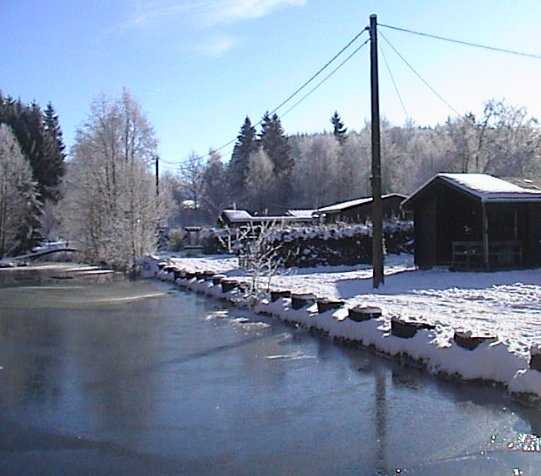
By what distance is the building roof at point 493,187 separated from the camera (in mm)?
22703

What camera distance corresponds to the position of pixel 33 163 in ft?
213

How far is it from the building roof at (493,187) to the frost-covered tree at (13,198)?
34.0m

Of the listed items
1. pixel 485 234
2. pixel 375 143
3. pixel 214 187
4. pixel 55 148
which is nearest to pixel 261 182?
pixel 214 187

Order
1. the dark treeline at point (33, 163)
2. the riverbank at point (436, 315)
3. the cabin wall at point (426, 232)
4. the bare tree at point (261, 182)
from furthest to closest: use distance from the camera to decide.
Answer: the bare tree at point (261, 182) < the dark treeline at point (33, 163) < the cabin wall at point (426, 232) < the riverbank at point (436, 315)

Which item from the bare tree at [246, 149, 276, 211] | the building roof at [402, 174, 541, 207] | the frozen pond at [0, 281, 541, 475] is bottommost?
the frozen pond at [0, 281, 541, 475]

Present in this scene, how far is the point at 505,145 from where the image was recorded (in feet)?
205

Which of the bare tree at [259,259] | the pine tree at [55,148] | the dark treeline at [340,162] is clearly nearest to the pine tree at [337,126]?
the dark treeline at [340,162]

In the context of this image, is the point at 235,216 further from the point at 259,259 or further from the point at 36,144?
the point at 259,259

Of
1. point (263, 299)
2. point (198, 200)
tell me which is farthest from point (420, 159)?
point (263, 299)

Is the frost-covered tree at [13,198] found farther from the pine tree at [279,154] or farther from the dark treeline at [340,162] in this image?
the pine tree at [279,154]

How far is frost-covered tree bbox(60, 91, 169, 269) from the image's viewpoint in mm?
42531

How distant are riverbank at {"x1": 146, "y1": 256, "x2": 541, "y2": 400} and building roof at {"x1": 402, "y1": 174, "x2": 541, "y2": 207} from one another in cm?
251

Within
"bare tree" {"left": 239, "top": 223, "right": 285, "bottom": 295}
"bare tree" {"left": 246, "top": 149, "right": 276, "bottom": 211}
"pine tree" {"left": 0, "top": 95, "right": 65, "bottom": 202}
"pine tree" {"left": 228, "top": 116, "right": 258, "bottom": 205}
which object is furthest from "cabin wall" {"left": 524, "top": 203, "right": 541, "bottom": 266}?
"pine tree" {"left": 228, "top": 116, "right": 258, "bottom": 205}

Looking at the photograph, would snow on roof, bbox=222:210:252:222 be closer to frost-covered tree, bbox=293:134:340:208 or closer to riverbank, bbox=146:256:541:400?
frost-covered tree, bbox=293:134:340:208
